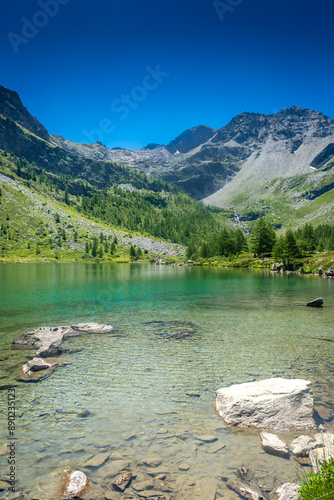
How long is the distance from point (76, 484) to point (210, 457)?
432 cm

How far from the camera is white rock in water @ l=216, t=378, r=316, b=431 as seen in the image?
37.8 feet

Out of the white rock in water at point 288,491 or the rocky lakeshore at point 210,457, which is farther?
the rocky lakeshore at point 210,457

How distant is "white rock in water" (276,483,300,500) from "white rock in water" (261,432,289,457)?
1.88m

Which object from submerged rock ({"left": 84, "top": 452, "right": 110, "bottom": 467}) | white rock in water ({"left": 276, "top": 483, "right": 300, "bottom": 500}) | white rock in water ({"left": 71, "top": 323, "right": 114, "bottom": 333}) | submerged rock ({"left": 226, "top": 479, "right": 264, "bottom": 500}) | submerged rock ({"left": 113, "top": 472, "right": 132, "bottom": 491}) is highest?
white rock in water ({"left": 276, "top": 483, "right": 300, "bottom": 500})

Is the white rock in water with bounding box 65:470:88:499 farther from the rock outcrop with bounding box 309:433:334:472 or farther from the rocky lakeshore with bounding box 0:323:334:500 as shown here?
the rock outcrop with bounding box 309:433:334:472

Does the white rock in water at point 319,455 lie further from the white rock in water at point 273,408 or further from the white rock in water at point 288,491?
the white rock in water at point 273,408

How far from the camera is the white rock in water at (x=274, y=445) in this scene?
9.75 m

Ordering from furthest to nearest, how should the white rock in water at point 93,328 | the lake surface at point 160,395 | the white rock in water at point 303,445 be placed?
1. the white rock in water at point 93,328
2. the white rock in water at point 303,445
3. the lake surface at point 160,395

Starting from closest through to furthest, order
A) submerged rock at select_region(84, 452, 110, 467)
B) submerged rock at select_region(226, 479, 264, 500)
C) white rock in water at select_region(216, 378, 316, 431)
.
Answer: submerged rock at select_region(226, 479, 264, 500)
submerged rock at select_region(84, 452, 110, 467)
white rock in water at select_region(216, 378, 316, 431)

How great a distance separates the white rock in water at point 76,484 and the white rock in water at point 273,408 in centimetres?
608

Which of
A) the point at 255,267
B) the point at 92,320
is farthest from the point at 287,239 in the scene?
the point at 92,320

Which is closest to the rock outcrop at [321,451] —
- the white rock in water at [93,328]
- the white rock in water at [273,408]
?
the white rock in water at [273,408]

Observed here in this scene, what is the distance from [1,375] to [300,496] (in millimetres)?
16369

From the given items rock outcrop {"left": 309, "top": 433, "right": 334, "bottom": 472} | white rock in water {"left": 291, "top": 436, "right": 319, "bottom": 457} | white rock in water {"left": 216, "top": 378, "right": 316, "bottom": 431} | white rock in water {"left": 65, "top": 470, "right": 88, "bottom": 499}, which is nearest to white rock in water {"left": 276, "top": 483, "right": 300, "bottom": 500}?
rock outcrop {"left": 309, "top": 433, "right": 334, "bottom": 472}
